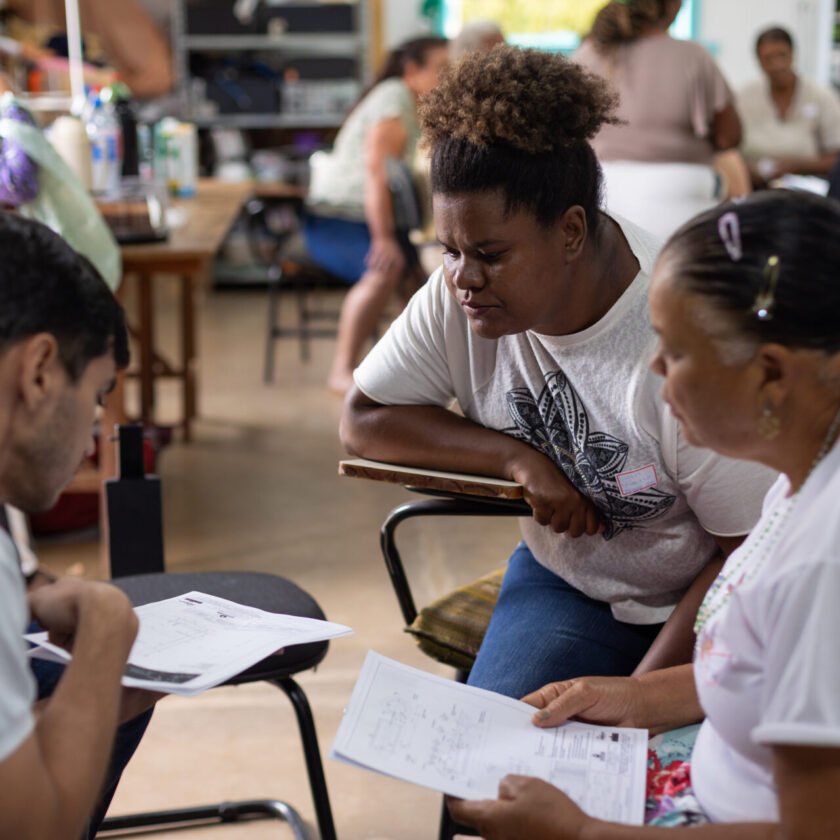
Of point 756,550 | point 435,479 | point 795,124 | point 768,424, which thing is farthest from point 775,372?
point 795,124

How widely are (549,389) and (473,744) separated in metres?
0.51

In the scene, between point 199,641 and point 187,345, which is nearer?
point 199,641

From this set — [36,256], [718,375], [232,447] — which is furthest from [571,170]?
[232,447]

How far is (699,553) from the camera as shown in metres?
1.46

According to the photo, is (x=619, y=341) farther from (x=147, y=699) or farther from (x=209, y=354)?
(x=209, y=354)

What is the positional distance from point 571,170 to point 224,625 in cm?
64

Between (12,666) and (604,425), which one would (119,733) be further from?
(604,425)

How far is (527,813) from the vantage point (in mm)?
991

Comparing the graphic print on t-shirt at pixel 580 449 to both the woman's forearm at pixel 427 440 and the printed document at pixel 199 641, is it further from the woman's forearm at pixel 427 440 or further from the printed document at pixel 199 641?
the printed document at pixel 199 641

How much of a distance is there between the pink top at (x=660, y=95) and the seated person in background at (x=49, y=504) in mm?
2708

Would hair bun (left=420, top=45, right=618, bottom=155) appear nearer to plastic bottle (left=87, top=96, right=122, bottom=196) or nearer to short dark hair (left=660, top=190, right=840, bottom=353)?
short dark hair (left=660, top=190, right=840, bottom=353)

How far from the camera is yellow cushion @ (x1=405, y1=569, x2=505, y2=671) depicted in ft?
5.30

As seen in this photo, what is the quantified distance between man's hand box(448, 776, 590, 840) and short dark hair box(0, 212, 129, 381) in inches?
20.0

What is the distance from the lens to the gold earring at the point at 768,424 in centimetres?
92
